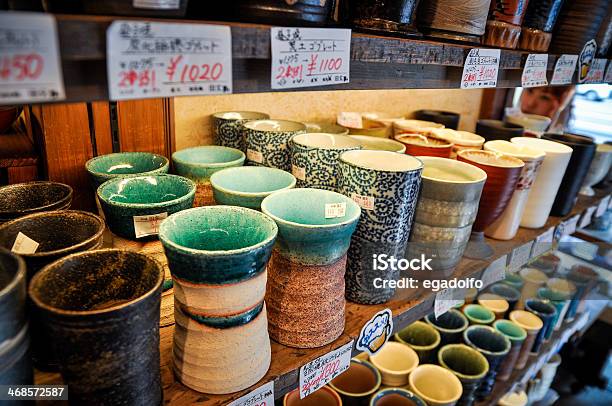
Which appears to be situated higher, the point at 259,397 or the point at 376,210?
the point at 376,210

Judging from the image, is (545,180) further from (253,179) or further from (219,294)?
(219,294)

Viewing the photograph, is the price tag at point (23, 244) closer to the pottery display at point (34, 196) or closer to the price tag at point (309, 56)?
the pottery display at point (34, 196)

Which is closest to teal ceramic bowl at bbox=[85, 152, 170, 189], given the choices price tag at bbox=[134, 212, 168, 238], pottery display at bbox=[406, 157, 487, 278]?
price tag at bbox=[134, 212, 168, 238]

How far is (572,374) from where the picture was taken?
2.45 metres

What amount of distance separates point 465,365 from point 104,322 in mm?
1319

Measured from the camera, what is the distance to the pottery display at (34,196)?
0.74 metres

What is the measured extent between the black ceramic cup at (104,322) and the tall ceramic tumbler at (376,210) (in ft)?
1.29

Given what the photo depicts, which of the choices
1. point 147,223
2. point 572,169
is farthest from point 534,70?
point 147,223

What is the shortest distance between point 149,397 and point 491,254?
91 cm

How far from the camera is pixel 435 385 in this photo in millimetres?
1362

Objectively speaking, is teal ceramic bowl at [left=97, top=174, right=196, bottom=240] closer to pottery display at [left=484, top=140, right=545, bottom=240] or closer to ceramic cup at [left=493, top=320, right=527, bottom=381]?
pottery display at [left=484, top=140, right=545, bottom=240]

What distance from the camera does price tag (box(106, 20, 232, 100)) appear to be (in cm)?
43

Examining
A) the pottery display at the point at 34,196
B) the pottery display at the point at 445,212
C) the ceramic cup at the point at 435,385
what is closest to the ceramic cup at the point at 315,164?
the pottery display at the point at 445,212

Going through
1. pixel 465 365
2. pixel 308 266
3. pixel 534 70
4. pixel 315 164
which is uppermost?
pixel 534 70
